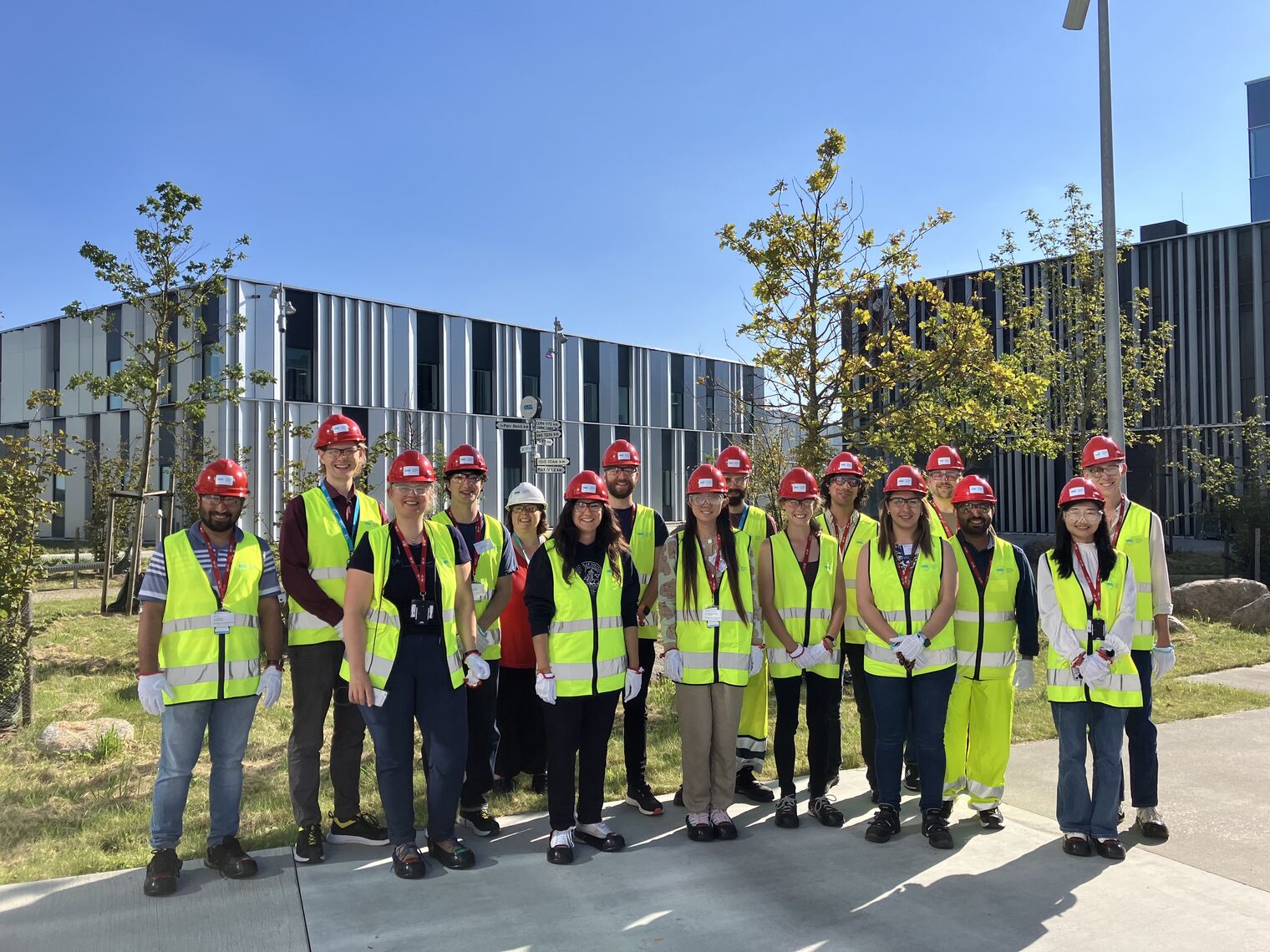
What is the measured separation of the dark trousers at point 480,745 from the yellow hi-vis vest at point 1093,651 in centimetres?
309

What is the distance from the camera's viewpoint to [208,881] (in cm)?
438

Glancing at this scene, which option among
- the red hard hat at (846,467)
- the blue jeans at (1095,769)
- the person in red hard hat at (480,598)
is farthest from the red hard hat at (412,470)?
the blue jeans at (1095,769)

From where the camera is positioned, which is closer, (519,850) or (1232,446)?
(519,850)

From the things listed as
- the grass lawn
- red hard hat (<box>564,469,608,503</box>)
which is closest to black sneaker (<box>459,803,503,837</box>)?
the grass lawn

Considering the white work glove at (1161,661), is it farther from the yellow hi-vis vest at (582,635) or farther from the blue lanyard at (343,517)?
the blue lanyard at (343,517)

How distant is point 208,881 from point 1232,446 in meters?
31.5

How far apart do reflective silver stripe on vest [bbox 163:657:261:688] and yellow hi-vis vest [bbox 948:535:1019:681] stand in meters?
3.78

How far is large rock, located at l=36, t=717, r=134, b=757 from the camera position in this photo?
6.57 m

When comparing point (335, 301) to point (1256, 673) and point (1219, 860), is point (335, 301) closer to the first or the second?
point (1256, 673)

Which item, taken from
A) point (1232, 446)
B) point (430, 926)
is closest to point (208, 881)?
point (430, 926)

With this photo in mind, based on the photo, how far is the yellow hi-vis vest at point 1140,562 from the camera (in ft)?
16.7

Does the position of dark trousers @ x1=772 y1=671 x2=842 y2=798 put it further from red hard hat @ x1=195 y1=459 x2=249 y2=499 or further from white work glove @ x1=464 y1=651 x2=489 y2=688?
red hard hat @ x1=195 y1=459 x2=249 y2=499

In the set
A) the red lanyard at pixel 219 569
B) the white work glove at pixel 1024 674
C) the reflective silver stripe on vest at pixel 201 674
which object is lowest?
the white work glove at pixel 1024 674

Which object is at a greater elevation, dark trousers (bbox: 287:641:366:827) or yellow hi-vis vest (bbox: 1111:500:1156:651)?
yellow hi-vis vest (bbox: 1111:500:1156:651)
